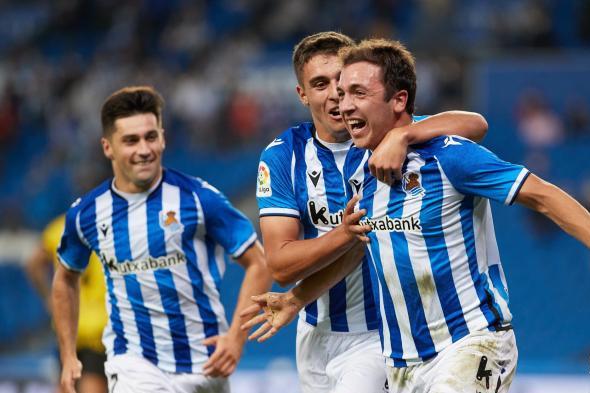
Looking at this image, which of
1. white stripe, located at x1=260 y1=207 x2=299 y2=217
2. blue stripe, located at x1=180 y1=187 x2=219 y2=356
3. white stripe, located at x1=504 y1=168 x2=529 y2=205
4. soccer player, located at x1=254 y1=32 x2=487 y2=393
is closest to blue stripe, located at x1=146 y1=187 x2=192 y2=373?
blue stripe, located at x1=180 y1=187 x2=219 y2=356

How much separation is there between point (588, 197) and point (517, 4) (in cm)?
536

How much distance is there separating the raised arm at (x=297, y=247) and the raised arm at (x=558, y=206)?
28.2 inches

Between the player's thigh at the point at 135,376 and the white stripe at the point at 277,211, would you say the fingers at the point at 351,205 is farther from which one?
the player's thigh at the point at 135,376

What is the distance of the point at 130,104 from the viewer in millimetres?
6250

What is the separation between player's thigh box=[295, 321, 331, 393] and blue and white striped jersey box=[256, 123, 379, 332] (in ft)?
0.58

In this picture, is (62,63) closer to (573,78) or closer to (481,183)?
(573,78)

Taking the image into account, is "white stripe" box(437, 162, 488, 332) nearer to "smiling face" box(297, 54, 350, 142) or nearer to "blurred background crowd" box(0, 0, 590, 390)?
"smiling face" box(297, 54, 350, 142)

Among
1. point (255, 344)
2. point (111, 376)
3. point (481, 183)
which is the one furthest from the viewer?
point (255, 344)

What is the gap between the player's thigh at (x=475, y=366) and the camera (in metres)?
4.41

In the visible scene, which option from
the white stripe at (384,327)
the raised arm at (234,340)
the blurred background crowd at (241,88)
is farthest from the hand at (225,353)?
the blurred background crowd at (241,88)

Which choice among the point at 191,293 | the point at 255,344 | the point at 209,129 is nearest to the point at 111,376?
the point at 191,293

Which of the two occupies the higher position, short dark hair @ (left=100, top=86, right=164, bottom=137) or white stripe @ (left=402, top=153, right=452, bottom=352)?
short dark hair @ (left=100, top=86, right=164, bottom=137)

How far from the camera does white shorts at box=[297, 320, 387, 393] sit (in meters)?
5.30

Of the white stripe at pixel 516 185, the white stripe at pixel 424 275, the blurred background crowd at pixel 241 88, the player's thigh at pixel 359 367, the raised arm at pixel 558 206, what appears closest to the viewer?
the raised arm at pixel 558 206
